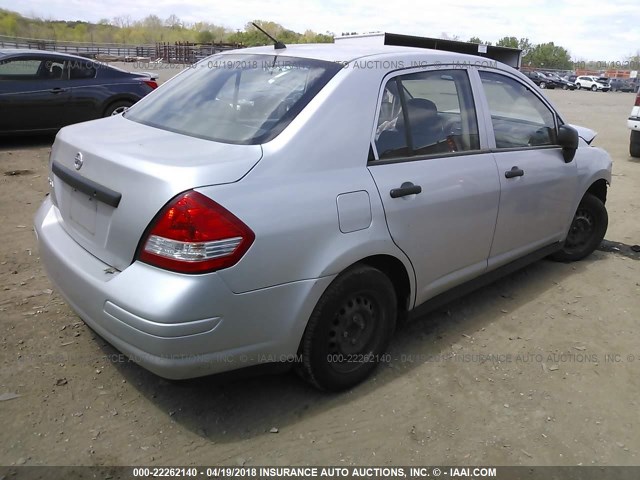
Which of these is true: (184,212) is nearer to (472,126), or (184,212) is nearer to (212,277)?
(212,277)

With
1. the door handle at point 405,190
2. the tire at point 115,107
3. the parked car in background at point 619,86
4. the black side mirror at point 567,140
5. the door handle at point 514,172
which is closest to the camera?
the door handle at point 405,190

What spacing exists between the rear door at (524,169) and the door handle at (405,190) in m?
0.87

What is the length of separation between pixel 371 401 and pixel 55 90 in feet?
25.8

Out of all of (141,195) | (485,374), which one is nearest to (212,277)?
(141,195)

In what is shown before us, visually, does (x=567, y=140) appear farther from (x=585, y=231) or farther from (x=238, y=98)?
(x=238, y=98)

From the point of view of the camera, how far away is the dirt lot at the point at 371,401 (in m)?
2.43

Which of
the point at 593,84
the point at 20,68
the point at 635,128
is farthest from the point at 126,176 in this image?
the point at 593,84

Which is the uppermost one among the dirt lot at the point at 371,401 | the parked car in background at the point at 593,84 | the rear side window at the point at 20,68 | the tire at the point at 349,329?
the parked car in background at the point at 593,84

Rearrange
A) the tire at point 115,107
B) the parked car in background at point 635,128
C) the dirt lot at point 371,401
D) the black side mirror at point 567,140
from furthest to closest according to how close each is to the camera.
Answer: the parked car in background at point 635,128
the tire at point 115,107
the black side mirror at point 567,140
the dirt lot at point 371,401

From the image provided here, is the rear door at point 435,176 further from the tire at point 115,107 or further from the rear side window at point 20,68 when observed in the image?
the rear side window at point 20,68

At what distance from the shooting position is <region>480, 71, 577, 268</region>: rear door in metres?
3.52

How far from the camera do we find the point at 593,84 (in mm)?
53312

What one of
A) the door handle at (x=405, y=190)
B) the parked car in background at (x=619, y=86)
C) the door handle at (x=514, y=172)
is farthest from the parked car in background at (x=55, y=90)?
the parked car in background at (x=619, y=86)

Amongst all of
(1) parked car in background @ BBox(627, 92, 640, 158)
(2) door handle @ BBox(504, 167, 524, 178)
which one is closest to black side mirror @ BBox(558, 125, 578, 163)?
(2) door handle @ BBox(504, 167, 524, 178)
